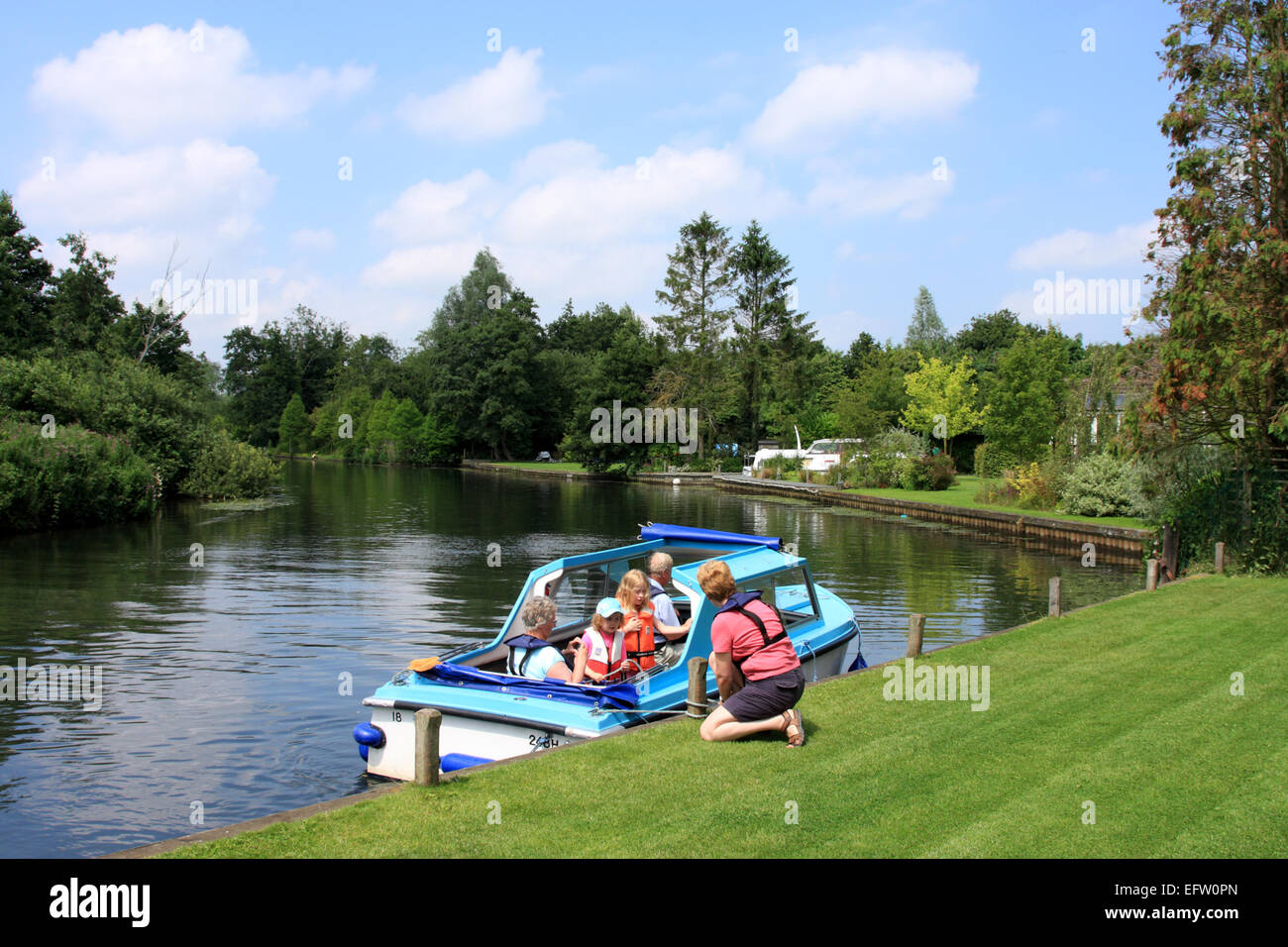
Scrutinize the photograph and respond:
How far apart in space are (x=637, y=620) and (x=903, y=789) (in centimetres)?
385

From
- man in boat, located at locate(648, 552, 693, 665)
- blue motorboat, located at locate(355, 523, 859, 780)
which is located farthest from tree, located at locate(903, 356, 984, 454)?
man in boat, located at locate(648, 552, 693, 665)

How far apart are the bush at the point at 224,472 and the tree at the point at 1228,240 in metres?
40.8

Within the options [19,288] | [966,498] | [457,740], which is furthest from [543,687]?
[19,288]

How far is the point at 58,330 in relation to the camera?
4953cm

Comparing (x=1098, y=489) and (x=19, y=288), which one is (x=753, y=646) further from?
(x=19, y=288)

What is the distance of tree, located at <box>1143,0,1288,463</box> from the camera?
1753 centimetres

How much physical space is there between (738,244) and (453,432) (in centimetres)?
3539

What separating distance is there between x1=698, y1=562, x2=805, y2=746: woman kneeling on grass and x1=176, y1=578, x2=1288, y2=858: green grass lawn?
184 mm

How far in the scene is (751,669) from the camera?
26.3ft

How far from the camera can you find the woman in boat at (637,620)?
9.98 meters

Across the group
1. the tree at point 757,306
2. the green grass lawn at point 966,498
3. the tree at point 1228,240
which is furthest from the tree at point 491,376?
the tree at point 1228,240

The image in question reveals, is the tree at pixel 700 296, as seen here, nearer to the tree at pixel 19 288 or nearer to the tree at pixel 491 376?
the tree at pixel 491 376
